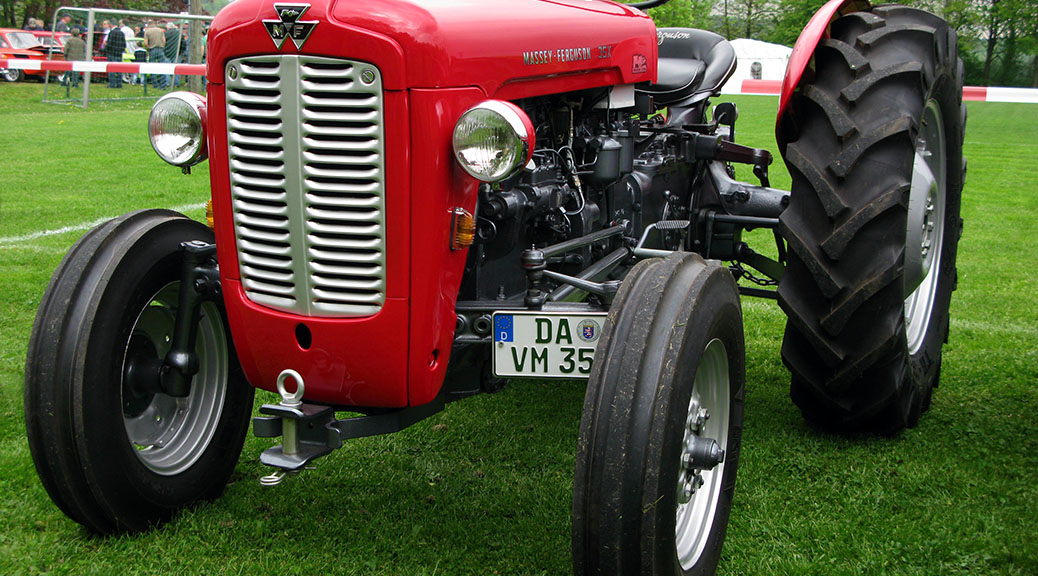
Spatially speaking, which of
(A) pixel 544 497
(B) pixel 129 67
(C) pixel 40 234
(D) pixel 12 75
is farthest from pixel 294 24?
(D) pixel 12 75

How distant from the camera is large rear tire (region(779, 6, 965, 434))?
346cm

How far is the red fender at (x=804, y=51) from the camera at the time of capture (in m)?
3.65

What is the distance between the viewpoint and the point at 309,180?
2.54m

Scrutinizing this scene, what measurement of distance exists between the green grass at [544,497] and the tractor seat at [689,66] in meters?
1.42

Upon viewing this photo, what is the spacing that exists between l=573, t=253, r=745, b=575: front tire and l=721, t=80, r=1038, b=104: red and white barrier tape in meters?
5.15

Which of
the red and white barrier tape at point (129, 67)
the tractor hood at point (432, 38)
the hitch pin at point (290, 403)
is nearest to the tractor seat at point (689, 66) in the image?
the tractor hood at point (432, 38)

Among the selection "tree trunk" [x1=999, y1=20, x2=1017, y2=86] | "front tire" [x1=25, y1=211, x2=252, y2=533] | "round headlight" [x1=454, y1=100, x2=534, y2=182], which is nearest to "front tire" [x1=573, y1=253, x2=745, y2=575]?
"round headlight" [x1=454, y1=100, x2=534, y2=182]

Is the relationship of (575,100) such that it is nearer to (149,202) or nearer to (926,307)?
(926,307)

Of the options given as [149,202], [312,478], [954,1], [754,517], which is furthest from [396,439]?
[954,1]

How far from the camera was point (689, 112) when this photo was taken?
192 inches

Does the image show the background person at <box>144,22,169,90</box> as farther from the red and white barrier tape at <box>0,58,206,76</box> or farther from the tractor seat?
the tractor seat

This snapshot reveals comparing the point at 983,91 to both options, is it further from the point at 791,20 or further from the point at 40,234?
the point at 791,20

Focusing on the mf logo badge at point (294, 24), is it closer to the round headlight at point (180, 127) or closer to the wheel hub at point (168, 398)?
the round headlight at point (180, 127)

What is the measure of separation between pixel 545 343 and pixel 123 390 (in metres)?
1.47
